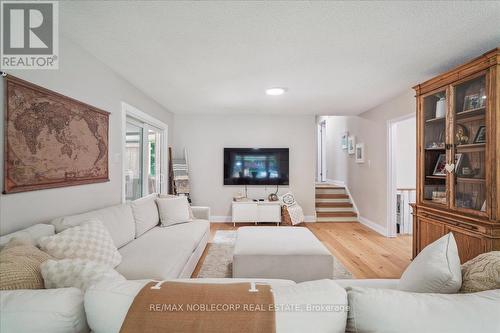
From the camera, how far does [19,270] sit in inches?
43.3

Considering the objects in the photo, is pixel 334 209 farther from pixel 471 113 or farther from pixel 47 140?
pixel 47 140

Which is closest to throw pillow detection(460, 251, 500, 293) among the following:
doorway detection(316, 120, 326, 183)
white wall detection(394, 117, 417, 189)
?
white wall detection(394, 117, 417, 189)

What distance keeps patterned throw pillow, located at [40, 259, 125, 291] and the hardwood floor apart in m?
1.89

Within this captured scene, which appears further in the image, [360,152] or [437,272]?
[360,152]

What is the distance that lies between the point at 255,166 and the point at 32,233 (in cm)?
408

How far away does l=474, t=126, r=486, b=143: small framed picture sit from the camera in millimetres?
2236

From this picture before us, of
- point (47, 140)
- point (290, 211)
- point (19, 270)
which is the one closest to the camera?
point (19, 270)

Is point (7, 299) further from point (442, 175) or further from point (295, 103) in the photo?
point (295, 103)

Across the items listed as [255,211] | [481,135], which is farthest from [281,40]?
[255,211]

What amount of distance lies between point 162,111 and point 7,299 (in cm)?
423

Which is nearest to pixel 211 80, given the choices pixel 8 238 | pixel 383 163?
pixel 8 238

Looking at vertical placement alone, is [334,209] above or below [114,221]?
below

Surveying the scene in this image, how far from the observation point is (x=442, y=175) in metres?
2.70

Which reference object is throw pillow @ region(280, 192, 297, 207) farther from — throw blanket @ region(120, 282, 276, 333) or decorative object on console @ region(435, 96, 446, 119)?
throw blanket @ region(120, 282, 276, 333)
